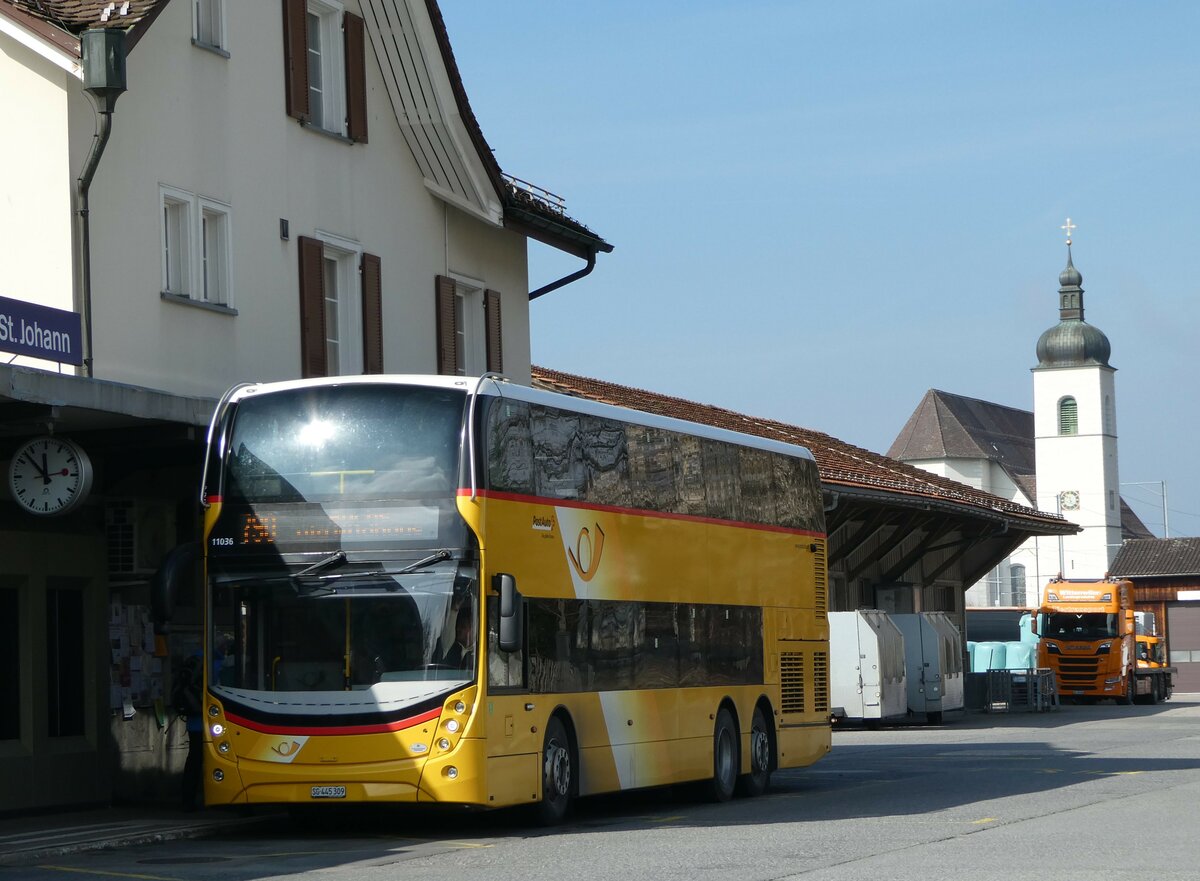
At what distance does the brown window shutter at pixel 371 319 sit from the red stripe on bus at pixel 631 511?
5134 millimetres

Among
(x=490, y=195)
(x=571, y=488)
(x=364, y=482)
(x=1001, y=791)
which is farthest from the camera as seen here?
(x=490, y=195)

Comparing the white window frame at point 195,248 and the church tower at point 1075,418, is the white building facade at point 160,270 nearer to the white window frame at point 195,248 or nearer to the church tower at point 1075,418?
the white window frame at point 195,248

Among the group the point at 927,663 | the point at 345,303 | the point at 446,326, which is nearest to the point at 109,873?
the point at 345,303

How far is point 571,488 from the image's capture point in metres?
17.0

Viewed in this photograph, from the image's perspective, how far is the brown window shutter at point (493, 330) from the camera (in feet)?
87.7

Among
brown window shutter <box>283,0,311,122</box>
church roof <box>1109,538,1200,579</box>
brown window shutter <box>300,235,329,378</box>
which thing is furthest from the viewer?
church roof <box>1109,538,1200,579</box>

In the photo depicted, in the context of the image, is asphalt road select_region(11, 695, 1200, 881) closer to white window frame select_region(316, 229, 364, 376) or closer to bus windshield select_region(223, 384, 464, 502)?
bus windshield select_region(223, 384, 464, 502)

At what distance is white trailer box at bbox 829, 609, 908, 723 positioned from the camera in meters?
36.7

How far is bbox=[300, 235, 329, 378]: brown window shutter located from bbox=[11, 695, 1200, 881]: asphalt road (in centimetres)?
578

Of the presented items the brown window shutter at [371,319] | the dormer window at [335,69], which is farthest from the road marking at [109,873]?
the dormer window at [335,69]

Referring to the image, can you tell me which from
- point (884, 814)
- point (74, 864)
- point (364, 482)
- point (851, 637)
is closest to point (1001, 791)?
point (884, 814)

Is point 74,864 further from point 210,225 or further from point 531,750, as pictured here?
point 210,225

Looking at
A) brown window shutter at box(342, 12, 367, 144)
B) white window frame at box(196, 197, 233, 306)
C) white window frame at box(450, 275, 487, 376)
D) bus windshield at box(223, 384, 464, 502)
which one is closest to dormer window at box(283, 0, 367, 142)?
brown window shutter at box(342, 12, 367, 144)

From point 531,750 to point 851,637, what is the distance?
21.5 metres
